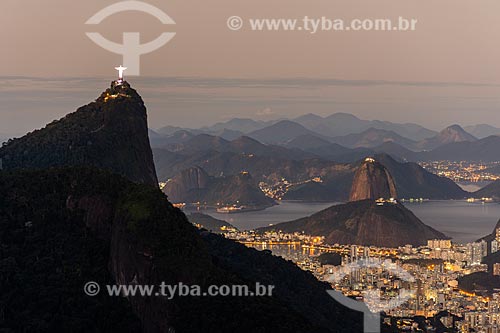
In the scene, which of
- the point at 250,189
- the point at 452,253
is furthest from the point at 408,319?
the point at 250,189

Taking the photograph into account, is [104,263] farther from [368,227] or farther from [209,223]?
[368,227]

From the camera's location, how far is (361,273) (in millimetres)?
73812

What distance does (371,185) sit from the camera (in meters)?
166

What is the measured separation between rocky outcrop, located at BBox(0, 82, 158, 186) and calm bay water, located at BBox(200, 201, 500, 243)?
8691 cm

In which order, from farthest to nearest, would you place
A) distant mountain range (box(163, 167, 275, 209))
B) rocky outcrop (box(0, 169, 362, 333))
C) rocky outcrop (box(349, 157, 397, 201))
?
distant mountain range (box(163, 167, 275, 209)), rocky outcrop (box(349, 157, 397, 201)), rocky outcrop (box(0, 169, 362, 333))

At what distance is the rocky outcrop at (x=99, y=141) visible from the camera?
5116cm

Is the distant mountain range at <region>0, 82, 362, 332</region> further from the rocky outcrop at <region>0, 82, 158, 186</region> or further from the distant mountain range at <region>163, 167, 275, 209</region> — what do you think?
the distant mountain range at <region>163, 167, 275, 209</region>

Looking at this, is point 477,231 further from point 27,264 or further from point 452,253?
point 27,264

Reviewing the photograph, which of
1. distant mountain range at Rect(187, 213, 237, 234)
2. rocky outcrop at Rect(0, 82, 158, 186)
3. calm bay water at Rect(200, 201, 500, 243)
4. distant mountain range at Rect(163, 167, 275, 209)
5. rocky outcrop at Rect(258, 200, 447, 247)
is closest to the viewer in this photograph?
rocky outcrop at Rect(0, 82, 158, 186)

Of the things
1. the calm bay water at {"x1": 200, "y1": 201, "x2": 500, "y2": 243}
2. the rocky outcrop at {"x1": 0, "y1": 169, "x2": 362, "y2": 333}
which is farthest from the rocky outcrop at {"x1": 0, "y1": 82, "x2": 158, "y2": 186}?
the calm bay water at {"x1": 200, "y1": 201, "x2": 500, "y2": 243}

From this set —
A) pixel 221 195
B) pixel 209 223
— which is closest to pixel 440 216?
pixel 221 195

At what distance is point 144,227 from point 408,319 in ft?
102

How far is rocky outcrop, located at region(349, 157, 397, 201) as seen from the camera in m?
165

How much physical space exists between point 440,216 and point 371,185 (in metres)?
18.1
